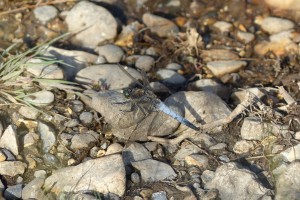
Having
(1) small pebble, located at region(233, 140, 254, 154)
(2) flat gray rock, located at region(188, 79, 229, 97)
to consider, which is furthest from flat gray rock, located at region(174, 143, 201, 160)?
(2) flat gray rock, located at region(188, 79, 229, 97)

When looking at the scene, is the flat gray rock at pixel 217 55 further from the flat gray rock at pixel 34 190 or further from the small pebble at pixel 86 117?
the flat gray rock at pixel 34 190

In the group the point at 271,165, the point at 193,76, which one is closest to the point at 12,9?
the point at 193,76

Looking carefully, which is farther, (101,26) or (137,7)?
(137,7)

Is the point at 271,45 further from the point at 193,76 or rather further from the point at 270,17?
the point at 193,76

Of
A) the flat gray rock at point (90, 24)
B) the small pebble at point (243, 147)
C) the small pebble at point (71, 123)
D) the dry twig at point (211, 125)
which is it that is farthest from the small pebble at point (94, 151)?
the flat gray rock at point (90, 24)

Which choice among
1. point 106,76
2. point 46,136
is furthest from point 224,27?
point 46,136

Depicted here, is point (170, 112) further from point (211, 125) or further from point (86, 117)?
point (86, 117)
